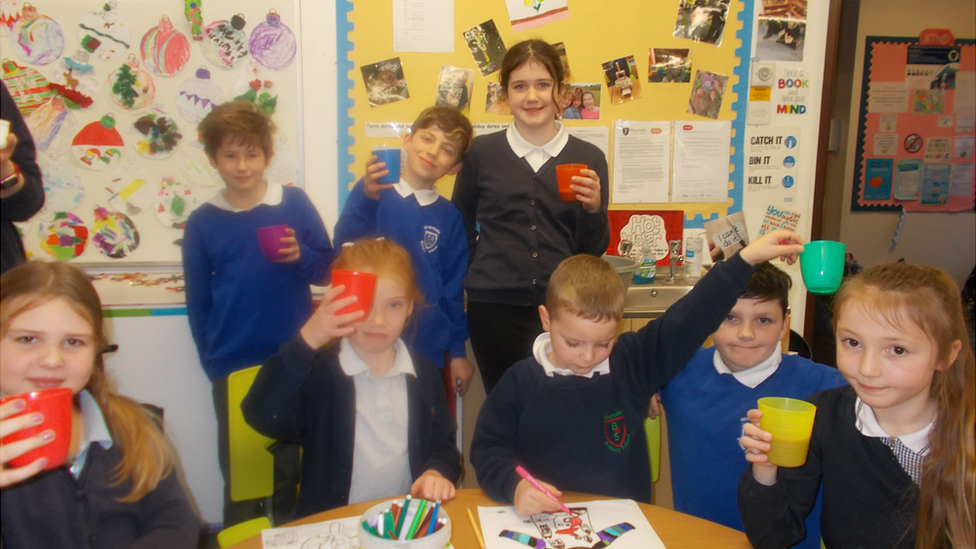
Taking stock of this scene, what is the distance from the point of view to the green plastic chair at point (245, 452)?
1.49m

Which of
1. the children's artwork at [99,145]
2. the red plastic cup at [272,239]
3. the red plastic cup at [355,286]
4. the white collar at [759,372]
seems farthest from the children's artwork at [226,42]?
the white collar at [759,372]

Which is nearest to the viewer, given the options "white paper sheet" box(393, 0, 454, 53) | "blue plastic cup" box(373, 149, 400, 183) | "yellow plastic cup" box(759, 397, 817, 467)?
"yellow plastic cup" box(759, 397, 817, 467)

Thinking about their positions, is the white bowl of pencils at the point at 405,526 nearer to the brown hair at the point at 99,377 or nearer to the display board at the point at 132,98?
the brown hair at the point at 99,377

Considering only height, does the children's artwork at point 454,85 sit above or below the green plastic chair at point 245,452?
above

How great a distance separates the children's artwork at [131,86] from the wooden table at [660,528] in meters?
2.02

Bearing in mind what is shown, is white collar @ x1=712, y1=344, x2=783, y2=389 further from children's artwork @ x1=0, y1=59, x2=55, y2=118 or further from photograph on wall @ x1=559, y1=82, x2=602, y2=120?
children's artwork @ x1=0, y1=59, x2=55, y2=118

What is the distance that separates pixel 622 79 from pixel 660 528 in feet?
6.97

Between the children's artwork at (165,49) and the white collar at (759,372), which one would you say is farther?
the children's artwork at (165,49)

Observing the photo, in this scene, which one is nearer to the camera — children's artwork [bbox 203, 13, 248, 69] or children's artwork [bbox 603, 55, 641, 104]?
children's artwork [bbox 203, 13, 248, 69]

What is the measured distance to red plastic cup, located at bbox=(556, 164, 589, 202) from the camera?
5.80 ft

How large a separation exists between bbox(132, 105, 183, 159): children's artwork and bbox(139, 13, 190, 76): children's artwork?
0.53 feet

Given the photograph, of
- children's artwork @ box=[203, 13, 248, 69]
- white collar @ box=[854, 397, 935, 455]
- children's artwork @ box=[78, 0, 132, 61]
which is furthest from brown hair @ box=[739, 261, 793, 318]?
children's artwork @ box=[78, 0, 132, 61]

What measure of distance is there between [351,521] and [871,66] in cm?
500

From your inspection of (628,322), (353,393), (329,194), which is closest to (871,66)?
(628,322)
